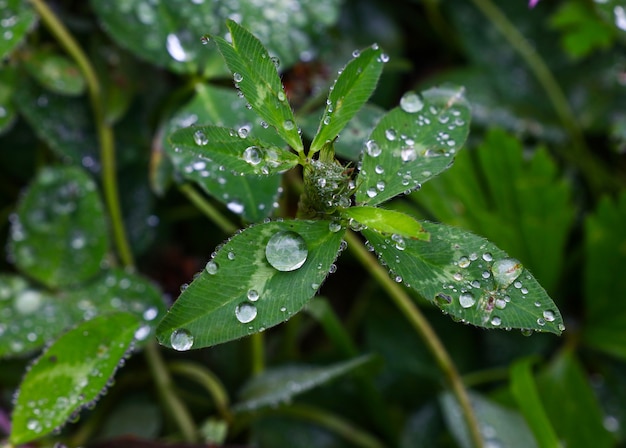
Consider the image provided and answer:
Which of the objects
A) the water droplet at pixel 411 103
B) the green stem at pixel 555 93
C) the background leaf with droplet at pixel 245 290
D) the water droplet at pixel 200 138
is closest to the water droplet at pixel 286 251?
the background leaf with droplet at pixel 245 290

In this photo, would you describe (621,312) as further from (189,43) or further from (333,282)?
(189,43)

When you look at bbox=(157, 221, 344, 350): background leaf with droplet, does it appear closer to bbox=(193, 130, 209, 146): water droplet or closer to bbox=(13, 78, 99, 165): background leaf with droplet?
bbox=(193, 130, 209, 146): water droplet

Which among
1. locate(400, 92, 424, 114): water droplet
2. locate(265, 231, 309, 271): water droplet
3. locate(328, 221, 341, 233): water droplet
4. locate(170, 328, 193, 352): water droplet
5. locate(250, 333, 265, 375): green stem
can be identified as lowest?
locate(250, 333, 265, 375): green stem

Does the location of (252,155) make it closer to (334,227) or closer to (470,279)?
(334,227)

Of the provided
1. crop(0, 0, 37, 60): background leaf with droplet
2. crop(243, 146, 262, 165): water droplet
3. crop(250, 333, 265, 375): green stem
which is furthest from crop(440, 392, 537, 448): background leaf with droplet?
crop(0, 0, 37, 60): background leaf with droplet

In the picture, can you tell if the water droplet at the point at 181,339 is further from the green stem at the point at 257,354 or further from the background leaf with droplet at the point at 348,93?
the green stem at the point at 257,354
